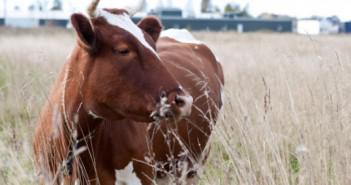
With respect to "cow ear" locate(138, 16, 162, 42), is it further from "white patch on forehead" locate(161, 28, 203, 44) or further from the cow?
"white patch on forehead" locate(161, 28, 203, 44)

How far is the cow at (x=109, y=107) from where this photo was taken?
3.96 meters

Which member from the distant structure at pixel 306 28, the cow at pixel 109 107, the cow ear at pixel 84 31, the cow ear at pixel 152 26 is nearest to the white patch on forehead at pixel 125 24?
the cow at pixel 109 107

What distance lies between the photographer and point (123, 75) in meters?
4.01

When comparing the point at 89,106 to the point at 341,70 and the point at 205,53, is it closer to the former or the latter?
the point at 341,70

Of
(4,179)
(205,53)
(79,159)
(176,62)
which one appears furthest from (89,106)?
(205,53)

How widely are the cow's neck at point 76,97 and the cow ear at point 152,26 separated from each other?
45 cm

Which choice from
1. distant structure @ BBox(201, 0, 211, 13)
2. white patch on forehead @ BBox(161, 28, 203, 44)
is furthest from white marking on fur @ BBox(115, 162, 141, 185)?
distant structure @ BBox(201, 0, 211, 13)

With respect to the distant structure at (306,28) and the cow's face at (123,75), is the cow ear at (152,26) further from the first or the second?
the distant structure at (306,28)

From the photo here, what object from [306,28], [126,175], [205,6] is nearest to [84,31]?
[126,175]

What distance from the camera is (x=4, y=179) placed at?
4359 mm

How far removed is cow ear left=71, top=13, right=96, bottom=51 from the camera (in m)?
4.01

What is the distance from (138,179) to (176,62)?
68.3 inches

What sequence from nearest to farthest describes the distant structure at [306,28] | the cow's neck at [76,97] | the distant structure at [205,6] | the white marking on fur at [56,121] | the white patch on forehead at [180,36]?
the cow's neck at [76,97], the white marking on fur at [56,121], the distant structure at [306,28], the white patch on forehead at [180,36], the distant structure at [205,6]

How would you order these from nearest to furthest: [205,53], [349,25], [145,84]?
[145,84]
[205,53]
[349,25]
